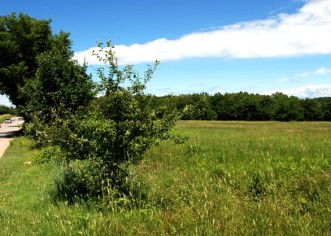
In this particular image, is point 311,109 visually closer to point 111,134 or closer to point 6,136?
point 6,136

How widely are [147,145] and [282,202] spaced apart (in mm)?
2898

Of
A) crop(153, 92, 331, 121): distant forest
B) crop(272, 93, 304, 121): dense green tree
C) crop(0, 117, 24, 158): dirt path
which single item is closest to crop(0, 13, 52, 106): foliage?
crop(0, 117, 24, 158): dirt path

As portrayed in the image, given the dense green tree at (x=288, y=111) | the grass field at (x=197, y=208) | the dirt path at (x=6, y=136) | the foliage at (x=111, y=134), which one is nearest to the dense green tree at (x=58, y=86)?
the dirt path at (x=6, y=136)

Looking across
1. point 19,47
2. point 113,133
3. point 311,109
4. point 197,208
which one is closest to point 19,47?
point 19,47

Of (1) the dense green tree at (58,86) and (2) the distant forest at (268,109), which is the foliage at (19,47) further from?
(2) the distant forest at (268,109)

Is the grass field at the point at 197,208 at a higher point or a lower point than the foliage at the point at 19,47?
lower

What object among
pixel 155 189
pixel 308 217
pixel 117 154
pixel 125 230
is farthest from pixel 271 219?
pixel 117 154

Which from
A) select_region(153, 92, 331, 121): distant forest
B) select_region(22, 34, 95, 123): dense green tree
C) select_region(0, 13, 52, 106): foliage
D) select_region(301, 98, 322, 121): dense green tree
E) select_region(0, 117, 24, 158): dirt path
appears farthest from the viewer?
select_region(301, 98, 322, 121): dense green tree

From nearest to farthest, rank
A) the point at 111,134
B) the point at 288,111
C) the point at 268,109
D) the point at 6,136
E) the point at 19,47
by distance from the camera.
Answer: the point at 111,134 < the point at 19,47 < the point at 6,136 < the point at 288,111 < the point at 268,109

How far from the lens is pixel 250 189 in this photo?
27.6 ft

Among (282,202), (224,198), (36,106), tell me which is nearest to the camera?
(282,202)

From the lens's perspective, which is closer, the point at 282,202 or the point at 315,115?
the point at 282,202

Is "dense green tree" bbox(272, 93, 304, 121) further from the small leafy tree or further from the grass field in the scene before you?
the small leafy tree

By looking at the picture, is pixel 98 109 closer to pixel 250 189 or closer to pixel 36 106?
pixel 250 189
